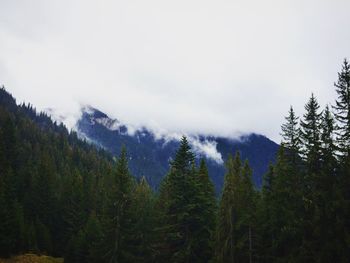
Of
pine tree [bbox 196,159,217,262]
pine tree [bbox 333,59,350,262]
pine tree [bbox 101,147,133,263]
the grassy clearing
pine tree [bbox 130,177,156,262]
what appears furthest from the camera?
the grassy clearing

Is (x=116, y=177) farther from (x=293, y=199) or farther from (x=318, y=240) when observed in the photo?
(x=318, y=240)

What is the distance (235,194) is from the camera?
36250 millimetres

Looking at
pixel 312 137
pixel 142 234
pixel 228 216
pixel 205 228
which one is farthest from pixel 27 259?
pixel 312 137

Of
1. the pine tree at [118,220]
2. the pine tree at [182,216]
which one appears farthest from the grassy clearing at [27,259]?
the pine tree at [182,216]

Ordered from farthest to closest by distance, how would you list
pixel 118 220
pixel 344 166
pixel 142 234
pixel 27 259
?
pixel 142 234, pixel 27 259, pixel 118 220, pixel 344 166

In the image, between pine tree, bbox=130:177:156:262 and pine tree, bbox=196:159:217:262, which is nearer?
pine tree, bbox=196:159:217:262

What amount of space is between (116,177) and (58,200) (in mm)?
31843

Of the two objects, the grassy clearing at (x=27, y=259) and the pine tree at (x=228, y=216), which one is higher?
the pine tree at (x=228, y=216)

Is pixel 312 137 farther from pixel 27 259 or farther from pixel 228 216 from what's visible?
pixel 27 259

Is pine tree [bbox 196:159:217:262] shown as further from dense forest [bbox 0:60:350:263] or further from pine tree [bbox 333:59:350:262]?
pine tree [bbox 333:59:350:262]

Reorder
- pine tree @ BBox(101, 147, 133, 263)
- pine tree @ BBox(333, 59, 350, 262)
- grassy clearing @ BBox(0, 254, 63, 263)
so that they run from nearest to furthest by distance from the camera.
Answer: pine tree @ BBox(333, 59, 350, 262) < pine tree @ BBox(101, 147, 133, 263) < grassy clearing @ BBox(0, 254, 63, 263)

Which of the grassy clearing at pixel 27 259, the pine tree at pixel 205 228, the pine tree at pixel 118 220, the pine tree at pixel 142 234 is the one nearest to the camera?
the pine tree at pixel 205 228

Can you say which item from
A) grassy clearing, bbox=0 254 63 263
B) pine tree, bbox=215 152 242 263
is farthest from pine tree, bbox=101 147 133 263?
pine tree, bbox=215 152 242 263

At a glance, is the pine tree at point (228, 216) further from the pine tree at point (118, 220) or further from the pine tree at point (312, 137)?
the pine tree at point (118, 220)
